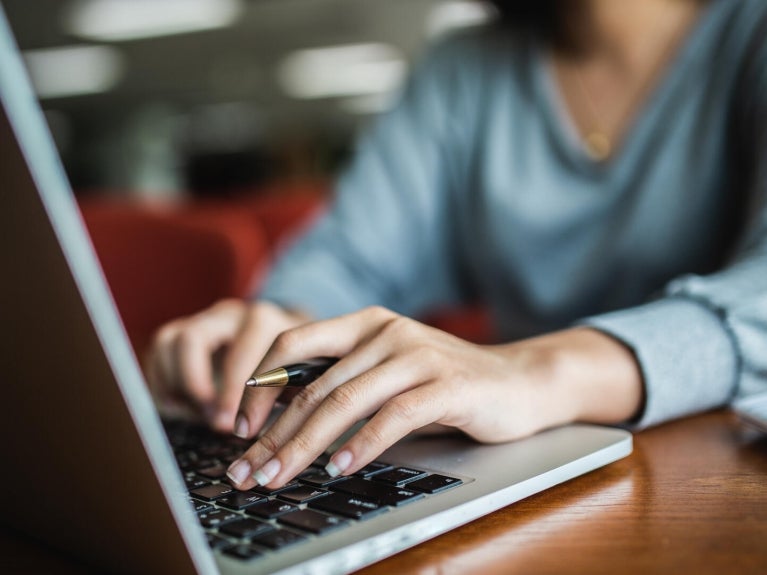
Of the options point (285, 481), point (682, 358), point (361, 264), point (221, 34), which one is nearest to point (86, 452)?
point (285, 481)

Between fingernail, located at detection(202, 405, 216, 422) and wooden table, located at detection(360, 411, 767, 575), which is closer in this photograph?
wooden table, located at detection(360, 411, 767, 575)

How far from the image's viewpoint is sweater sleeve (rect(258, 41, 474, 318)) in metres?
1.02

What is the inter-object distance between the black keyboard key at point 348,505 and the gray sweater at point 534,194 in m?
0.37

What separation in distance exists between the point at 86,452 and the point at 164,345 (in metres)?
0.38

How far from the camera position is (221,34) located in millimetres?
7820

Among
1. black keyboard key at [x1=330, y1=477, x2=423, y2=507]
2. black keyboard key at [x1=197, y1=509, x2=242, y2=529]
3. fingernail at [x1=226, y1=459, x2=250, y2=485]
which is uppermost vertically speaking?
fingernail at [x1=226, y1=459, x2=250, y2=485]

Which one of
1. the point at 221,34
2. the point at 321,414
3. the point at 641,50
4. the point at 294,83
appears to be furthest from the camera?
the point at 294,83

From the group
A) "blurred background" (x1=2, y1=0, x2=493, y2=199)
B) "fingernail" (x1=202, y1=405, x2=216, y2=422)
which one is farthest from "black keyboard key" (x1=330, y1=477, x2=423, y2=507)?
"blurred background" (x1=2, y1=0, x2=493, y2=199)

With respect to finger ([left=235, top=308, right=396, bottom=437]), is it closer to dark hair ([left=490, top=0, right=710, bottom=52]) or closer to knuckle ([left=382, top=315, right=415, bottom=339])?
knuckle ([left=382, top=315, right=415, bottom=339])

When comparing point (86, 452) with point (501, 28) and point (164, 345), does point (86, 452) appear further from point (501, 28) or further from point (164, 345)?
point (501, 28)

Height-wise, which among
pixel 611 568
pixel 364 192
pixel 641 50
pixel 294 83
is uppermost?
pixel 294 83

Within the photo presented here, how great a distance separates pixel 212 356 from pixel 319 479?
0.30 m

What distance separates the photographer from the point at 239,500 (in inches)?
15.0

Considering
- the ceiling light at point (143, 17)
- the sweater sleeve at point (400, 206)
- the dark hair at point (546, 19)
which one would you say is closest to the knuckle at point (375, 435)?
the sweater sleeve at point (400, 206)
